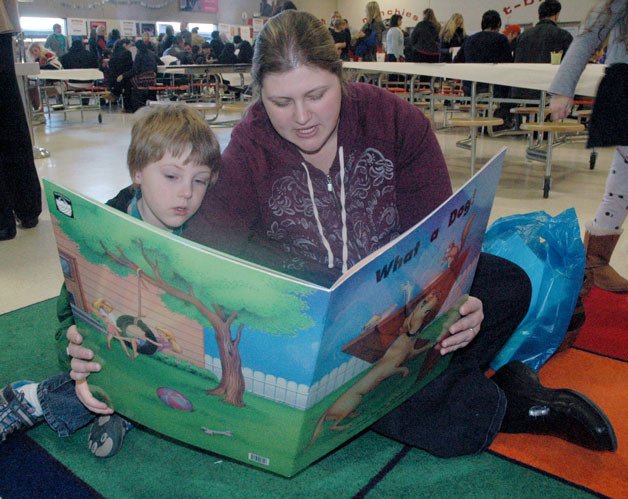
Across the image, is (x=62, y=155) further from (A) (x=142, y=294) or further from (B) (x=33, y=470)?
(A) (x=142, y=294)

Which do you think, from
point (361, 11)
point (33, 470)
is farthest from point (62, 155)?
point (361, 11)

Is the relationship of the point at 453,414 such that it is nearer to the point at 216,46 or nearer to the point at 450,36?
the point at 450,36

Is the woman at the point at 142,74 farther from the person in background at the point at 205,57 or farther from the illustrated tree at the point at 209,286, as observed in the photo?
the illustrated tree at the point at 209,286

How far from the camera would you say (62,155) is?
4.47 meters

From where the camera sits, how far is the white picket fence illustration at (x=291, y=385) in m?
0.67

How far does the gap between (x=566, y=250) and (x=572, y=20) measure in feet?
36.3

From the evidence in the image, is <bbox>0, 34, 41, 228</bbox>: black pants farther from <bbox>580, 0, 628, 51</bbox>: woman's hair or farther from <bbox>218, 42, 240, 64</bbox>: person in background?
<bbox>218, 42, 240, 64</bbox>: person in background

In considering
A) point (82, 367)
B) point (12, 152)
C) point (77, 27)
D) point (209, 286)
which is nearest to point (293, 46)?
point (209, 286)

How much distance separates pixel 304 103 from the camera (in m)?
0.97

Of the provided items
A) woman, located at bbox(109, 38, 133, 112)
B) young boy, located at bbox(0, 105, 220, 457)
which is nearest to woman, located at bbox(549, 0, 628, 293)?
young boy, located at bbox(0, 105, 220, 457)

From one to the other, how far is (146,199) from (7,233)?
1.64 meters

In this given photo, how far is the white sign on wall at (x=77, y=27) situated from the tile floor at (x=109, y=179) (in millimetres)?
5652

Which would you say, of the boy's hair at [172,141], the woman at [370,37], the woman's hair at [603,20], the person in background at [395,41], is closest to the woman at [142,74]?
the woman at [370,37]

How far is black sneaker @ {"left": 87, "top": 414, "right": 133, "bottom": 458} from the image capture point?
1030 millimetres
